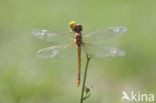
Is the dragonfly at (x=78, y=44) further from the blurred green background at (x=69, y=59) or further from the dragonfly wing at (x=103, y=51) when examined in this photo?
the blurred green background at (x=69, y=59)

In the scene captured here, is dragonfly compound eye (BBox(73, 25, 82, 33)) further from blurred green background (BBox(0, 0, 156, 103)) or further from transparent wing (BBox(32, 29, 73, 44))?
blurred green background (BBox(0, 0, 156, 103))

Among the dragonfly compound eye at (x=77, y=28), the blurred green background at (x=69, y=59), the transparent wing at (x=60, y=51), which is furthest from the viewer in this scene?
the blurred green background at (x=69, y=59)

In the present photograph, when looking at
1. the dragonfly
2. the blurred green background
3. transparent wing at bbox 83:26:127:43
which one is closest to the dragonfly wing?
the dragonfly

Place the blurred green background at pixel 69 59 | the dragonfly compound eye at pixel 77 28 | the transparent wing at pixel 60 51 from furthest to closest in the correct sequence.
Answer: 1. the blurred green background at pixel 69 59
2. the transparent wing at pixel 60 51
3. the dragonfly compound eye at pixel 77 28

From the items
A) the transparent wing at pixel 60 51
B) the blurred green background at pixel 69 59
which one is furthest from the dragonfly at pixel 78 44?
the blurred green background at pixel 69 59

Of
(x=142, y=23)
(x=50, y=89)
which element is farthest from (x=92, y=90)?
(x=142, y=23)

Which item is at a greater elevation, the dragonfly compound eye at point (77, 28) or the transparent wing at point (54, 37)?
the dragonfly compound eye at point (77, 28)

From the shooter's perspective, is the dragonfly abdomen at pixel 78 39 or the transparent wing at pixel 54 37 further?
the transparent wing at pixel 54 37

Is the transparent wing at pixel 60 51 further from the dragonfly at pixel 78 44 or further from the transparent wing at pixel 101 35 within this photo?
the transparent wing at pixel 101 35

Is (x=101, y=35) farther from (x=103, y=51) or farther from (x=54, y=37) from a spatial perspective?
(x=54, y=37)

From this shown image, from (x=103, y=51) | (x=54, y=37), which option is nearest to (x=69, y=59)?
(x=54, y=37)
